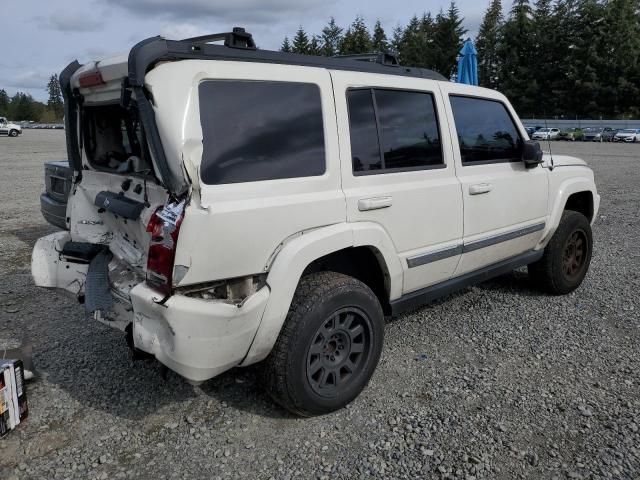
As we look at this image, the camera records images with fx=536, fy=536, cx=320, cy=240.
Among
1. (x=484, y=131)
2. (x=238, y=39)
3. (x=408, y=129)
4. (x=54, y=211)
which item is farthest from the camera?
(x=54, y=211)

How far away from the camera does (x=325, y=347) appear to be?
308 centimetres

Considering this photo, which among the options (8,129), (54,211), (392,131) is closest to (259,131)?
(392,131)

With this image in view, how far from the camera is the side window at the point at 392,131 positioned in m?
3.20

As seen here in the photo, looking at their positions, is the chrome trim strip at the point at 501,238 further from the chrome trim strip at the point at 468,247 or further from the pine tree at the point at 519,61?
the pine tree at the point at 519,61

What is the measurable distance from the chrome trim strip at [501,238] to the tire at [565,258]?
37 cm

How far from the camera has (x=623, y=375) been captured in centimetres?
356

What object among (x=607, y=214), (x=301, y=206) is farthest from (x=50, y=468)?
(x=607, y=214)

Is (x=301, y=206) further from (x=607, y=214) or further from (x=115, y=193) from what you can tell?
(x=607, y=214)

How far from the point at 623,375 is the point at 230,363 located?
8.60 ft

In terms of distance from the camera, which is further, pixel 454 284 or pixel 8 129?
pixel 8 129

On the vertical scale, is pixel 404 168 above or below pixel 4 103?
below

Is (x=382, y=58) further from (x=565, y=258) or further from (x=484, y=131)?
(x=565, y=258)

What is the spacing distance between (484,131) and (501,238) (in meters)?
0.84

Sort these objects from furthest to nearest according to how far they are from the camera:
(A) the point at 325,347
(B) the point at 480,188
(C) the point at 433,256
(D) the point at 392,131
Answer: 1. (B) the point at 480,188
2. (C) the point at 433,256
3. (D) the point at 392,131
4. (A) the point at 325,347
